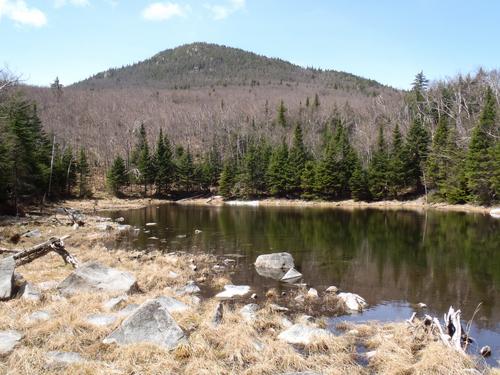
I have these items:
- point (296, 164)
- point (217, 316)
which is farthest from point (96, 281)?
point (296, 164)

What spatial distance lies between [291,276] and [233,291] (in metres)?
4.10

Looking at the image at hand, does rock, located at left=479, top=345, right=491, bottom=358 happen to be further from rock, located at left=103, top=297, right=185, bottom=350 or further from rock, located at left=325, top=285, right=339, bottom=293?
rock, located at left=103, top=297, right=185, bottom=350

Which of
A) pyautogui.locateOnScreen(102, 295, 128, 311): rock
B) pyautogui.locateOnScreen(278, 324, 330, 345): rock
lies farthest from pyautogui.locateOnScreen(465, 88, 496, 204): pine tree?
pyautogui.locateOnScreen(102, 295, 128, 311): rock

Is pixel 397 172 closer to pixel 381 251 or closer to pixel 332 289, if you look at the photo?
pixel 381 251

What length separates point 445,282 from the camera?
18.9m

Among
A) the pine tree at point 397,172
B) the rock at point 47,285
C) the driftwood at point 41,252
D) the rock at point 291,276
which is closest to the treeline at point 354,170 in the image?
the pine tree at point 397,172

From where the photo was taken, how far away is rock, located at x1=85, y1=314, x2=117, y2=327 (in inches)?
411

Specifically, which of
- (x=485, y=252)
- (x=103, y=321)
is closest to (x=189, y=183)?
(x=485, y=252)

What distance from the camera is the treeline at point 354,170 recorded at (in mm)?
57750

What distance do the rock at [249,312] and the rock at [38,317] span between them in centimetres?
547

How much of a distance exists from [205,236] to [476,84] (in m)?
84.2

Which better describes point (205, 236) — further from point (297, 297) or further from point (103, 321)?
point (103, 321)

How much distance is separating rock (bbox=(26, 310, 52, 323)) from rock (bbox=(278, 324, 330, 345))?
6.18 metres

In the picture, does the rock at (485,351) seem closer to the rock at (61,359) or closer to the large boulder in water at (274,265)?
the rock at (61,359)
